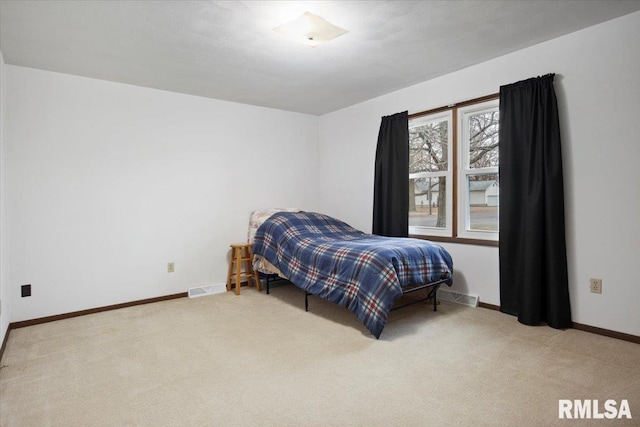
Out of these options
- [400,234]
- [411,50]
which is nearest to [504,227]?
[400,234]

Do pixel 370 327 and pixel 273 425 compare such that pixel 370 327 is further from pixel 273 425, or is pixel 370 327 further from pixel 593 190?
pixel 593 190

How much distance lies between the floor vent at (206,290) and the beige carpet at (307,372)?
2.57 ft

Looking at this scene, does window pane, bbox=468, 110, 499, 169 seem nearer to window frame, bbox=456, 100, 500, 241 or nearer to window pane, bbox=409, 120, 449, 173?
window frame, bbox=456, 100, 500, 241

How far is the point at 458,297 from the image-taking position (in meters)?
3.54

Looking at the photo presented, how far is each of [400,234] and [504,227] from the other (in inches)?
45.1

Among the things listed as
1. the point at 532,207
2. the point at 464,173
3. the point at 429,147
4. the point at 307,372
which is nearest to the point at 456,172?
the point at 464,173

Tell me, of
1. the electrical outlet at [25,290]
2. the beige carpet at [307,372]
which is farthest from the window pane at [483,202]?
the electrical outlet at [25,290]

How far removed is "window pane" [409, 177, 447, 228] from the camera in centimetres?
382

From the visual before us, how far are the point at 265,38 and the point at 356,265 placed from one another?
6.20ft

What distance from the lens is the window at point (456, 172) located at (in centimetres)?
340

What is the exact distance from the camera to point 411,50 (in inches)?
117

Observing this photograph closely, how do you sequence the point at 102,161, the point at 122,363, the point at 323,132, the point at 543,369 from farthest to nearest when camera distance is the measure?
the point at 323,132 → the point at 102,161 → the point at 122,363 → the point at 543,369

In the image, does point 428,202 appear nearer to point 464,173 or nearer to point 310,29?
point 464,173

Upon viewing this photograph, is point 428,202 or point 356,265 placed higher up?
point 428,202
